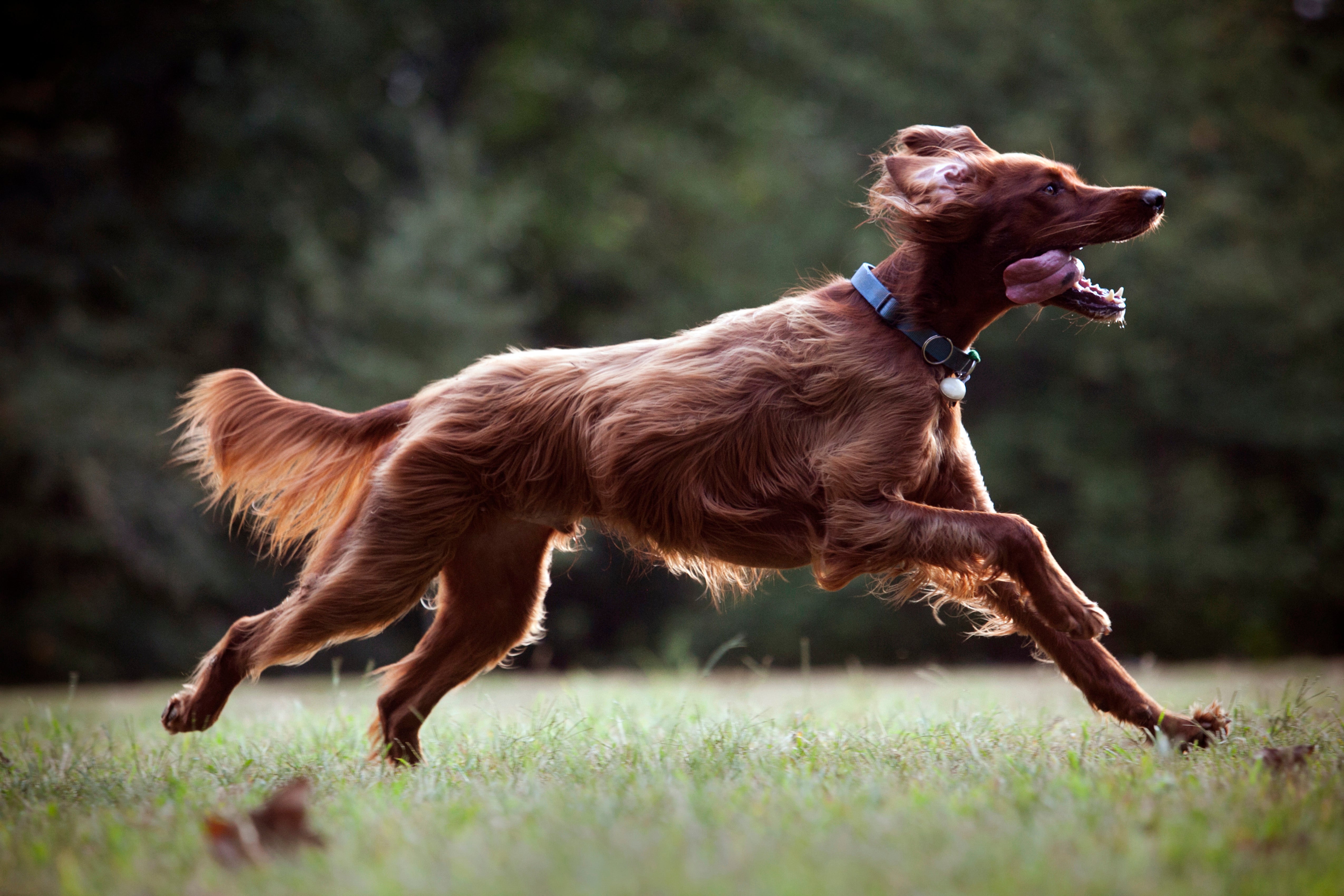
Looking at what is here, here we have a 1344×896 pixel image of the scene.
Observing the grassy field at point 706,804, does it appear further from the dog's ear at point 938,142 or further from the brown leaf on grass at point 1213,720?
the dog's ear at point 938,142

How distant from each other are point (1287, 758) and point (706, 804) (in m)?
1.66

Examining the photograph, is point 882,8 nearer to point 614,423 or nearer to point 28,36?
point 28,36

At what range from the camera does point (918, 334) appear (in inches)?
164

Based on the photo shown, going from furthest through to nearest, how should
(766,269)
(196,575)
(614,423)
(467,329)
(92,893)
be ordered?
(766,269)
(467,329)
(196,575)
(614,423)
(92,893)

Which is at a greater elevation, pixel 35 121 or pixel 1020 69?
pixel 1020 69

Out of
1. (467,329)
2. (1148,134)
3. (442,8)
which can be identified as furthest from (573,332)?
(1148,134)

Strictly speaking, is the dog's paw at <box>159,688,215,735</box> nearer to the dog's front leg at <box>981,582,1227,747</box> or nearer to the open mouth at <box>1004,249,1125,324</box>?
the dog's front leg at <box>981,582,1227,747</box>

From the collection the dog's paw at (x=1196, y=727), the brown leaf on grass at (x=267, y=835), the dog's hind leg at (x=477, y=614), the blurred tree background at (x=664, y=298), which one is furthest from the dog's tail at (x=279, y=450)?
the blurred tree background at (x=664, y=298)

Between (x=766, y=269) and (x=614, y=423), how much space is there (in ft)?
45.8

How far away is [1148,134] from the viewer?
54.3ft

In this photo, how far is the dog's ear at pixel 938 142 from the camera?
4.44 meters

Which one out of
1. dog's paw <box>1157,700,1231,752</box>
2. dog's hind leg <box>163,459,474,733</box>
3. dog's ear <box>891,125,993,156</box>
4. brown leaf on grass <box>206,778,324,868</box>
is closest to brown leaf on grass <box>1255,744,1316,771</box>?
dog's paw <box>1157,700,1231,752</box>

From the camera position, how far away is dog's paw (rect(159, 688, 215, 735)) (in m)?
4.19

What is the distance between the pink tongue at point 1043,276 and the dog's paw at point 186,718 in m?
3.28
